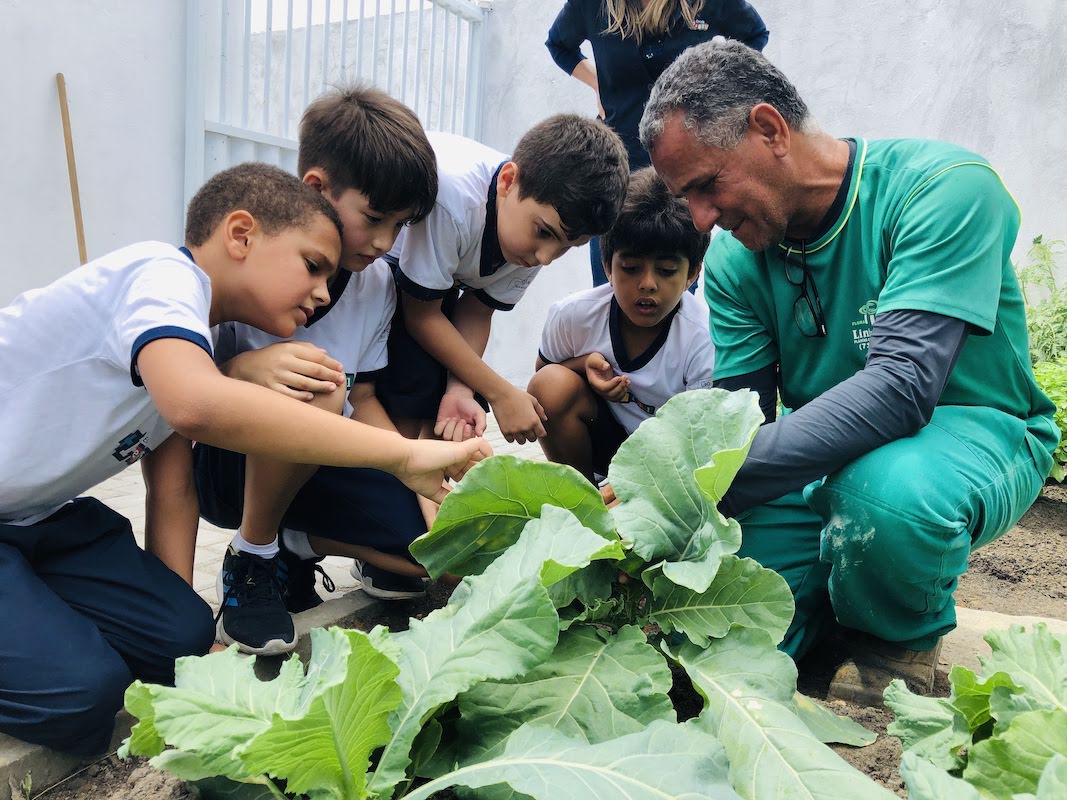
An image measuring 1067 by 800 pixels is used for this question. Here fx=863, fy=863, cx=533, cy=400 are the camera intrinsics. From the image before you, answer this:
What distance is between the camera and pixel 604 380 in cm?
273

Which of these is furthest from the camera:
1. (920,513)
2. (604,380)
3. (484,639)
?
(604,380)

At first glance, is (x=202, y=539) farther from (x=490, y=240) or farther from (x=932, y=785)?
(x=932, y=785)

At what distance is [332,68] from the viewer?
594 centimetres

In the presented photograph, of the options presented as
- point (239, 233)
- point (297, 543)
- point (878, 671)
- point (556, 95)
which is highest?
point (239, 233)

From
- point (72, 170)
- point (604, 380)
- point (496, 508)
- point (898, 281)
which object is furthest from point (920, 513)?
point (72, 170)

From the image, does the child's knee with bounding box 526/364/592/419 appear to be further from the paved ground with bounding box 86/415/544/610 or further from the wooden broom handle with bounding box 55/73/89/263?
the wooden broom handle with bounding box 55/73/89/263

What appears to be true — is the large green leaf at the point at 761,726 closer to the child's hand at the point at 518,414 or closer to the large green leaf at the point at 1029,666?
the large green leaf at the point at 1029,666

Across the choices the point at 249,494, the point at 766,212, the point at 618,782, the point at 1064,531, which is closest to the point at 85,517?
the point at 249,494

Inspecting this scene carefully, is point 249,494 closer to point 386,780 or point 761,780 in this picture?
point 386,780

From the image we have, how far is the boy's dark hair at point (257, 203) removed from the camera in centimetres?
185

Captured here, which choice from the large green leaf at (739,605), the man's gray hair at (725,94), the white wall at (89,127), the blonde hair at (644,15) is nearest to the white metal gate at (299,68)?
the white wall at (89,127)

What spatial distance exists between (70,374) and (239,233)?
435mm

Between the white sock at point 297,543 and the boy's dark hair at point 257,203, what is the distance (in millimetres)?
828

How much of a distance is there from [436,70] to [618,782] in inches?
263
